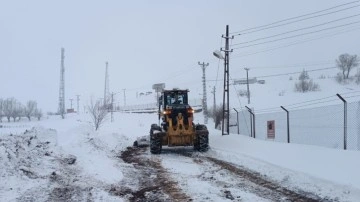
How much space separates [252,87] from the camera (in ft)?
403

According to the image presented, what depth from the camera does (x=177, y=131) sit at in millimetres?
21953

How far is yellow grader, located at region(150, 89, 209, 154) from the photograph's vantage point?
21.7 meters

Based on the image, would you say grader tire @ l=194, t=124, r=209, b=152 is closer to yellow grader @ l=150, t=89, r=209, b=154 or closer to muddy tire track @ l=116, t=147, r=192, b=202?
yellow grader @ l=150, t=89, r=209, b=154

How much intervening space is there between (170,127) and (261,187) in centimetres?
1077

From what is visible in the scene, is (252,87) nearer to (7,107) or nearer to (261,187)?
(7,107)

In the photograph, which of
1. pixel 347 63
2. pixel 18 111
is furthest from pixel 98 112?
pixel 347 63

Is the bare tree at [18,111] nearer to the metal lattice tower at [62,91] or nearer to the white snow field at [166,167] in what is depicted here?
→ the metal lattice tower at [62,91]

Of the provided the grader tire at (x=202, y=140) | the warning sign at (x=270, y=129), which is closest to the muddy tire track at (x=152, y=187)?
the grader tire at (x=202, y=140)

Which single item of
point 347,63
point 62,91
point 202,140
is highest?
point 347,63

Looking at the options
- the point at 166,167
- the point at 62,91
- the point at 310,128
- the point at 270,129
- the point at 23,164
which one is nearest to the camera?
the point at 23,164

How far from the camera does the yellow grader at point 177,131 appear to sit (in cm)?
2169

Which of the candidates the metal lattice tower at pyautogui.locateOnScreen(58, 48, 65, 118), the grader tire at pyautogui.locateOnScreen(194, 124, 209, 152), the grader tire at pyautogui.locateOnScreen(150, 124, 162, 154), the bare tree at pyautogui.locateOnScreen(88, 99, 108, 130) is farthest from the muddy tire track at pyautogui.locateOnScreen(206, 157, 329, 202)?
the metal lattice tower at pyautogui.locateOnScreen(58, 48, 65, 118)

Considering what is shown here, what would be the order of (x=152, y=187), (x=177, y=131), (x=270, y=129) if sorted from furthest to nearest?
1. (x=270, y=129)
2. (x=177, y=131)
3. (x=152, y=187)

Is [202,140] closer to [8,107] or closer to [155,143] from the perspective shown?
[155,143]
